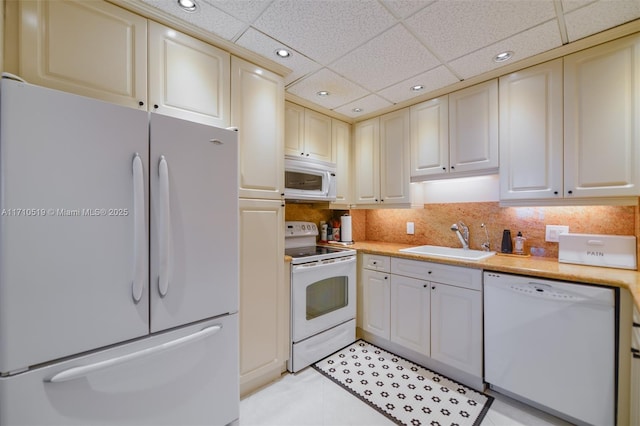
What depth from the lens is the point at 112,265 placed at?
1.07m

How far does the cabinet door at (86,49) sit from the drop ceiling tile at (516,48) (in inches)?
79.7

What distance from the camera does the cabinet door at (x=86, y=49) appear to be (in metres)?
1.14

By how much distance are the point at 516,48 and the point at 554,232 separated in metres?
1.36

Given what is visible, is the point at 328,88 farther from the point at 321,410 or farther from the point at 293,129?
the point at 321,410

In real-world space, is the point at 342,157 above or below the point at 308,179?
above

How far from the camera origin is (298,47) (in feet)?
5.76

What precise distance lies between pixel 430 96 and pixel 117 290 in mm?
2667

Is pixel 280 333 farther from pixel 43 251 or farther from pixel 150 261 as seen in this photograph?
pixel 43 251

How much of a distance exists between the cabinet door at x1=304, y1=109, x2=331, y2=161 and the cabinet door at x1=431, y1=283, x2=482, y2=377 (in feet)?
5.31

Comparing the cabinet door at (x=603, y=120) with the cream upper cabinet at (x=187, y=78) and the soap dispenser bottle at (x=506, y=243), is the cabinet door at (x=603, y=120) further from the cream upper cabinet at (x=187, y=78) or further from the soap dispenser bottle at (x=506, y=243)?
the cream upper cabinet at (x=187, y=78)

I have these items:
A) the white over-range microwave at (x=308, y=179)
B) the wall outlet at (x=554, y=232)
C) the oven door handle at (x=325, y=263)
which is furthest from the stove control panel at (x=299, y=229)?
the wall outlet at (x=554, y=232)

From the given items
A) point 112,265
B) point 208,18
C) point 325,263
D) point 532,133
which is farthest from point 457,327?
point 208,18

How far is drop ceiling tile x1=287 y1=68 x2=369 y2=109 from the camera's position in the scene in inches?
84.4

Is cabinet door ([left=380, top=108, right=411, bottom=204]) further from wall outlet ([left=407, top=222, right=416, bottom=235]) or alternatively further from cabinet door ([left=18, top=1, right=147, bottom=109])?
cabinet door ([left=18, top=1, right=147, bottom=109])
